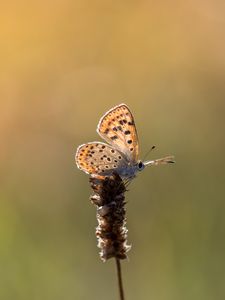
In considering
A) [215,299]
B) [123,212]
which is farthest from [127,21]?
[123,212]

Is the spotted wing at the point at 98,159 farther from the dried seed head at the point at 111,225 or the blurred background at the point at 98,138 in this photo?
the blurred background at the point at 98,138

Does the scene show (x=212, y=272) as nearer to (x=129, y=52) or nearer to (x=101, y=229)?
(x=101, y=229)

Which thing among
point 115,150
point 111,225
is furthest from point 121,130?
point 111,225

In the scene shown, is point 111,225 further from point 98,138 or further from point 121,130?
point 98,138

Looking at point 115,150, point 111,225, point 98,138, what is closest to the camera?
point 111,225

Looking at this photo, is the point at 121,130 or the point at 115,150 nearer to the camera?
the point at 121,130

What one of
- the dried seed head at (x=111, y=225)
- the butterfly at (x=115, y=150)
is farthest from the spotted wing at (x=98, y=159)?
the dried seed head at (x=111, y=225)

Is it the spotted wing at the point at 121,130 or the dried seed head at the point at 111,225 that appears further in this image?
the spotted wing at the point at 121,130

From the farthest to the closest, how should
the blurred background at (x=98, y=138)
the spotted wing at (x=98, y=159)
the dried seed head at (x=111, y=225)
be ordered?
1. the blurred background at (x=98, y=138)
2. the spotted wing at (x=98, y=159)
3. the dried seed head at (x=111, y=225)

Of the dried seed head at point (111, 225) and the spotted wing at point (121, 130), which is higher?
the spotted wing at point (121, 130)
